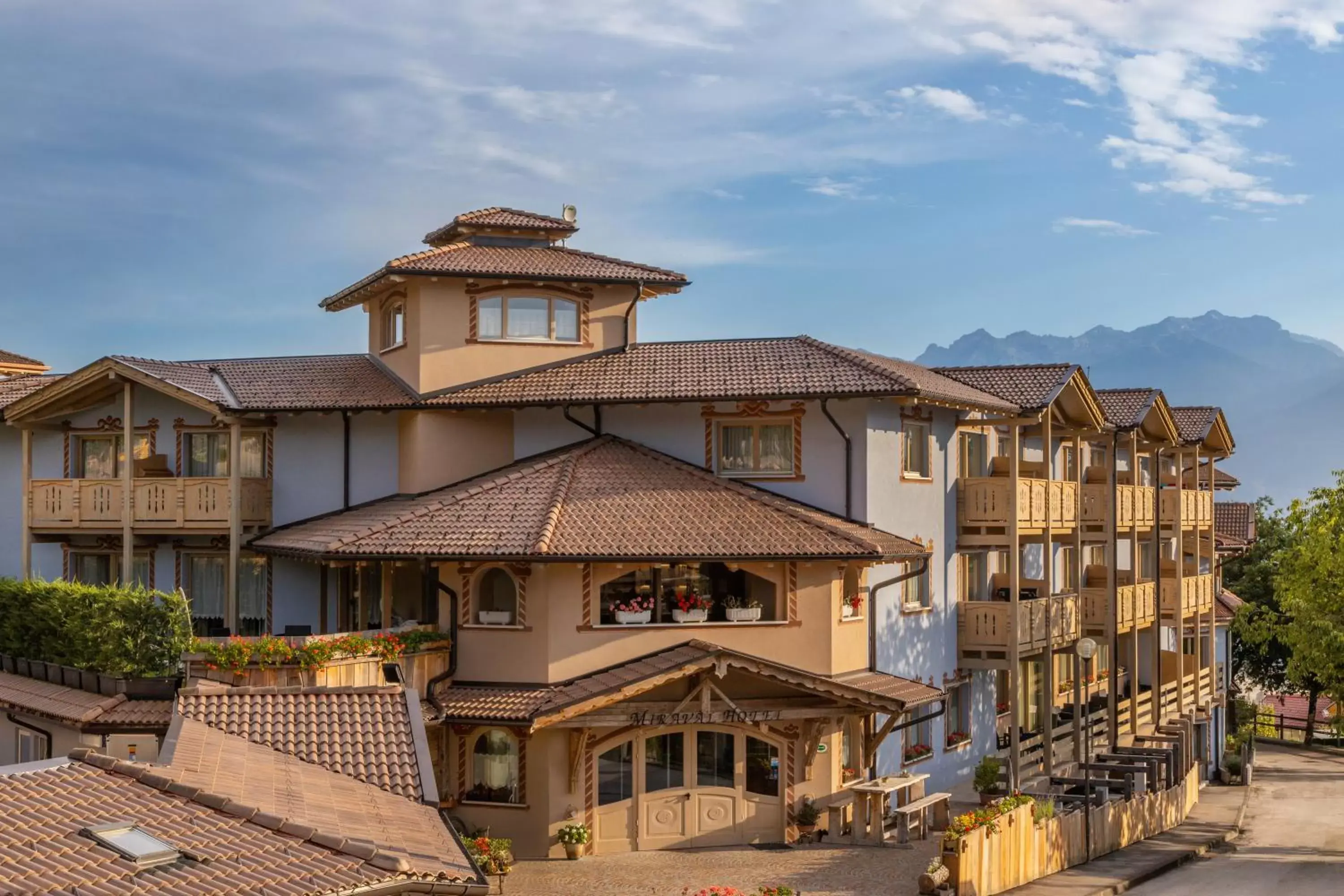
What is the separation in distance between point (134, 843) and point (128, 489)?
19479mm

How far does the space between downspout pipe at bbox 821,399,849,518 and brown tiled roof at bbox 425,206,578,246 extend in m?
8.70

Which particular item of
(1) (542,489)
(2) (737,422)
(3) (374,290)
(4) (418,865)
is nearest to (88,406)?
(3) (374,290)

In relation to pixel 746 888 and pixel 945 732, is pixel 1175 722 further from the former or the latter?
pixel 746 888

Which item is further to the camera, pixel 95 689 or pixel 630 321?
pixel 630 321

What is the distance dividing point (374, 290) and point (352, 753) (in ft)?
51.3

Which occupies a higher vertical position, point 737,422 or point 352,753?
point 737,422

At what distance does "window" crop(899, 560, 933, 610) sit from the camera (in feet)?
97.3

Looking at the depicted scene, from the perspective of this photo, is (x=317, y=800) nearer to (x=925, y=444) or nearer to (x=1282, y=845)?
(x=925, y=444)

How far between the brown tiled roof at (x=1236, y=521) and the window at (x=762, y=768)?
36169 mm

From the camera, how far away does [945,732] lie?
31.5m

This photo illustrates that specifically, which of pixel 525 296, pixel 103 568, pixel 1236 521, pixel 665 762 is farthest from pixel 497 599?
pixel 1236 521

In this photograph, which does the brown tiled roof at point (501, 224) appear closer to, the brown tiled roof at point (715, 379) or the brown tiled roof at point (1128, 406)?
the brown tiled roof at point (715, 379)

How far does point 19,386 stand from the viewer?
35.1 metres

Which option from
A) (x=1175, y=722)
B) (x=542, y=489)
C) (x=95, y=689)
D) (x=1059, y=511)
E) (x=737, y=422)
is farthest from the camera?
(x=1175, y=722)
